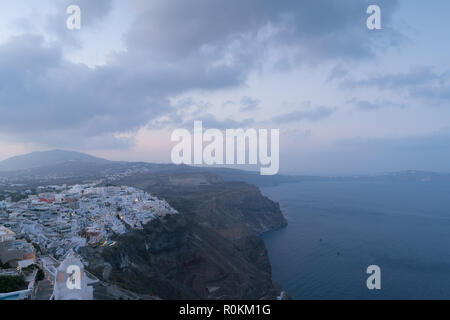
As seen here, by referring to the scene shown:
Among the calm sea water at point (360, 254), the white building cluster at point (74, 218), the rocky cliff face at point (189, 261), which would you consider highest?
the white building cluster at point (74, 218)

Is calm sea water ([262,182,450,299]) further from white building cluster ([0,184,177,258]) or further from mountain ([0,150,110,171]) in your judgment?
mountain ([0,150,110,171])

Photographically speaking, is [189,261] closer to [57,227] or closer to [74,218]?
[74,218]

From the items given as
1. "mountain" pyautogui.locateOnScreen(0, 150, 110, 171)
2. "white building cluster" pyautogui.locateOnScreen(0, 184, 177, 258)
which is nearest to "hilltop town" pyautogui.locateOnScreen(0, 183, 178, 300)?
"white building cluster" pyautogui.locateOnScreen(0, 184, 177, 258)

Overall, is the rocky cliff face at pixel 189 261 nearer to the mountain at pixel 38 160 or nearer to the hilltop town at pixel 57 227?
the hilltop town at pixel 57 227

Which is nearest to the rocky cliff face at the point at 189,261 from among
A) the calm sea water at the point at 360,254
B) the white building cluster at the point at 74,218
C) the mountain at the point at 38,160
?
the white building cluster at the point at 74,218

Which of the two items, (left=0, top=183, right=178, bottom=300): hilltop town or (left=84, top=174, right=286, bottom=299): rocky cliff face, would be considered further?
(left=84, top=174, right=286, bottom=299): rocky cliff face

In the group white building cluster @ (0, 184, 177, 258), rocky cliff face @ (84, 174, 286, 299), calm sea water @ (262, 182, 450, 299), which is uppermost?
white building cluster @ (0, 184, 177, 258)

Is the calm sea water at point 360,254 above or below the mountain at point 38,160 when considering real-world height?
below

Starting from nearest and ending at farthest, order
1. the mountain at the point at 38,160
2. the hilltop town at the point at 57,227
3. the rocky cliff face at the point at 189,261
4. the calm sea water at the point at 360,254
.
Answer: the hilltop town at the point at 57,227 < the rocky cliff face at the point at 189,261 < the calm sea water at the point at 360,254 < the mountain at the point at 38,160
